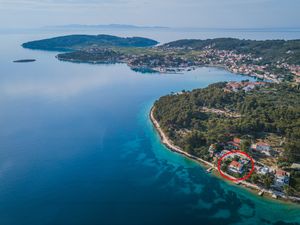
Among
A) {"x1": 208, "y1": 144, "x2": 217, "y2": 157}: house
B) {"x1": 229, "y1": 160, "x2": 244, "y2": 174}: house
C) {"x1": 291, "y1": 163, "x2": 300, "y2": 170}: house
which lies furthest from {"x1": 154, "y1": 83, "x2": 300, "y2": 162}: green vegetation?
{"x1": 229, "y1": 160, "x2": 244, "y2": 174}: house

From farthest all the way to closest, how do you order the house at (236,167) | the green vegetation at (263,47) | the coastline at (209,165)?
the green vegetation at (263,47)
the house at (236,167)
the coastline at (209,165)

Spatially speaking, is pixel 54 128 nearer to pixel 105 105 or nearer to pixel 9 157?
pixel 9 157

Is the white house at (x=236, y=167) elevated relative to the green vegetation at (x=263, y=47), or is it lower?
lower

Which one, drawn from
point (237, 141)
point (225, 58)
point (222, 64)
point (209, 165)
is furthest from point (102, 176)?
point (225, 58)

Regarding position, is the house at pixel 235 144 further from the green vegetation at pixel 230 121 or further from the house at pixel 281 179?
the house at pixel 281 179

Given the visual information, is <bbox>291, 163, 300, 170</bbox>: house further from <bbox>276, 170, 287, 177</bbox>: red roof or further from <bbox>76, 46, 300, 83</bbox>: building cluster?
<bbox>76, 46, 300, 83</bbox>: building cluster

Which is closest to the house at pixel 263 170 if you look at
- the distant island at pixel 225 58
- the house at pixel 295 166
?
the house at pixel 295 166

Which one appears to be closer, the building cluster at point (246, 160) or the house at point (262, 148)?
the building cluster at point (246, 160)

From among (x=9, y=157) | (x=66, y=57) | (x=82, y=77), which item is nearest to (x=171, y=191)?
(x=9, y=157)
